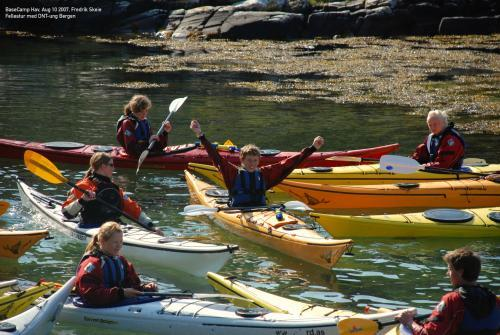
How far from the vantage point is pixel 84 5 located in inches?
1297

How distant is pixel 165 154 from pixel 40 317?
6.64 m

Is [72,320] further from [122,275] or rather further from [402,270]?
[402,270]

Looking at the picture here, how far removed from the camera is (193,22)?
1195 inches

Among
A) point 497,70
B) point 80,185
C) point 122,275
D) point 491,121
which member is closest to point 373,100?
point 491,121

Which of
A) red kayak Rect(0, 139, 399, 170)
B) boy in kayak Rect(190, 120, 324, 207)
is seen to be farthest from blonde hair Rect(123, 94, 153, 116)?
boy in kayak Rect(190, 120, 324, 207)

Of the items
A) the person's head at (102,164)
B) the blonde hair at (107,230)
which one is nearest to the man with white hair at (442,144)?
the person's head at (102,164)

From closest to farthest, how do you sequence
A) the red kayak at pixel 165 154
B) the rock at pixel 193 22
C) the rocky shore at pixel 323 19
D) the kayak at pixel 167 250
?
the kayak at pixel 167 250 < the red kayak at pixel 165 154 < the rocky shore at pixel 323 19 < the rock at pixel 193 22

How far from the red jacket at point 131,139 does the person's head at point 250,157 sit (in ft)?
10.9

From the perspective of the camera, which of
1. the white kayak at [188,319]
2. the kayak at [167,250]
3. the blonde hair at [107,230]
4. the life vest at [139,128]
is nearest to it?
the white kayak at [188,319]

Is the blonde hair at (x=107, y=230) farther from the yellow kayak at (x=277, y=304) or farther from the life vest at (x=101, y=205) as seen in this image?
the life vest at (x=101, y=205)

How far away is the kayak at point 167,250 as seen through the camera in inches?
327

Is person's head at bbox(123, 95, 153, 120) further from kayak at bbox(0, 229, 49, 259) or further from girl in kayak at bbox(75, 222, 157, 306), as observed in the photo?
girl in kayak at bbox(75, 222, 157, 306)

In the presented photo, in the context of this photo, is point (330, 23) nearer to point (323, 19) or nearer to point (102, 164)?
point (323, 19)

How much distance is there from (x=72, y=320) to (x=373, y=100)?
12.6m
